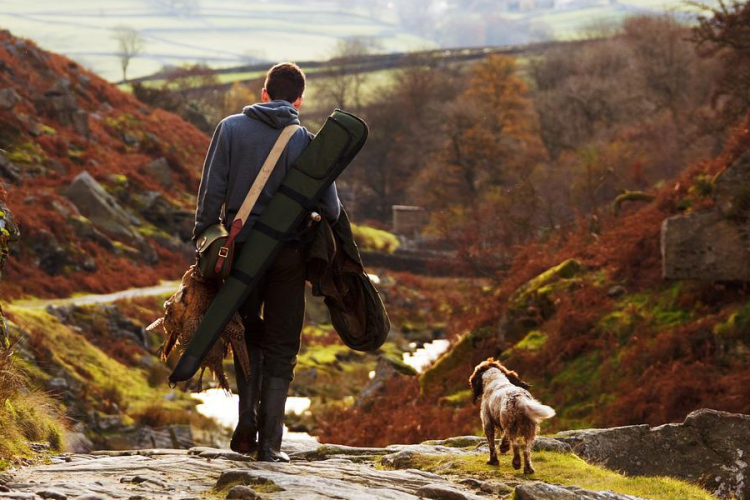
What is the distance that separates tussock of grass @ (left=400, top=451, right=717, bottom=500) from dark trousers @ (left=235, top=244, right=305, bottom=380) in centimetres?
156

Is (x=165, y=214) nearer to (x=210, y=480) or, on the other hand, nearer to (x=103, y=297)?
(x=103, y=297)

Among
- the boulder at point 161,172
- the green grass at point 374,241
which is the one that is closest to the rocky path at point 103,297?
the boulder at point 161,172

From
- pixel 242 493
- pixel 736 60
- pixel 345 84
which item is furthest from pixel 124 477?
pixel 345 84

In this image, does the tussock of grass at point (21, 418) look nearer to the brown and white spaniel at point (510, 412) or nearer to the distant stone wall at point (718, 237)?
the brown and white spaniel at point (510, 412)

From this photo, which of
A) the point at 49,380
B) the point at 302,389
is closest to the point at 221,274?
the point at 49,380

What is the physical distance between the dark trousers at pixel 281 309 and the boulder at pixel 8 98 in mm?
41350

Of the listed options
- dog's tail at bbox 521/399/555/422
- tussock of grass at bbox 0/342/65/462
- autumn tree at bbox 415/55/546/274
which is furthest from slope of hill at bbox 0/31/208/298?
dog's tail at bbox 521/399/555/422

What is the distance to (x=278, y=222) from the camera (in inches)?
305

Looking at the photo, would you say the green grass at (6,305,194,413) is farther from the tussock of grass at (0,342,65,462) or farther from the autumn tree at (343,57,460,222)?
the autumn tree at (343,57,460,222)

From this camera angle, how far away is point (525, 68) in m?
104

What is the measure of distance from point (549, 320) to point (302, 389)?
1522cm

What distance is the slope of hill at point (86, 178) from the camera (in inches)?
1510

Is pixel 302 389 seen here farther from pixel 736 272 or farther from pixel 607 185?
pixel 607 185

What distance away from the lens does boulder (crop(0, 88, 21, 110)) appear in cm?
4650
